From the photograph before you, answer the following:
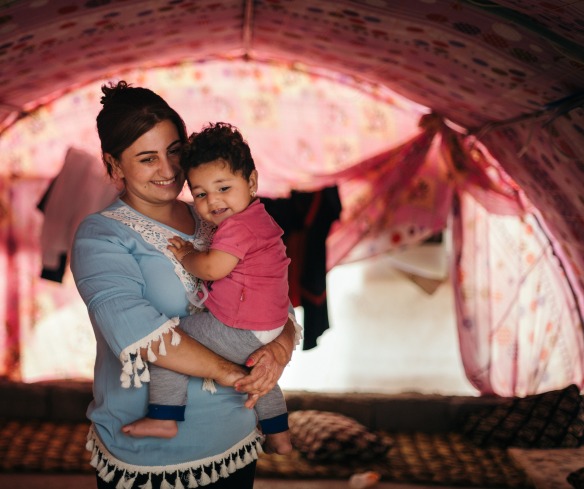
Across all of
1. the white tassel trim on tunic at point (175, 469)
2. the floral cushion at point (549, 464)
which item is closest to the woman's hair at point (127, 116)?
the white tassel trim on tunic at point (175, 469)

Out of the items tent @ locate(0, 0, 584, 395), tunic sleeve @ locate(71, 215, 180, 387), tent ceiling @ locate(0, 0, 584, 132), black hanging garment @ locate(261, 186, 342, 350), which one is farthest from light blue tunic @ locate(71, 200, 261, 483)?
black hanging garment @ locate(261, 186, 342, 350)

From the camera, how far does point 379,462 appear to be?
3789 millimetres

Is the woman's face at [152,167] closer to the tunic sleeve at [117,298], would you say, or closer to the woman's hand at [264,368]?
the tunic sleeve at [117,298]

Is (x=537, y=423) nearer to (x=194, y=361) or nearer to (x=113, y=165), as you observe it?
(x=194, y=361)

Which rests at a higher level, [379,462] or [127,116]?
[127,116]

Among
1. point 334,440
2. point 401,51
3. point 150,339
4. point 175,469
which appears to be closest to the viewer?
point 150,339

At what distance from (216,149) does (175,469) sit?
29.5 inches

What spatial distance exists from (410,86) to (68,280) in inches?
89.0

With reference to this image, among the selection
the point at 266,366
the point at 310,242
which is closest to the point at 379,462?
the point at 310,242

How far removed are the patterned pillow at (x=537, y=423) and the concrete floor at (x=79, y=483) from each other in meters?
0.56

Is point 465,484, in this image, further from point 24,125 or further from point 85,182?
point 24,125

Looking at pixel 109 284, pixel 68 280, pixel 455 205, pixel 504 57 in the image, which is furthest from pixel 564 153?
pixel 68 280

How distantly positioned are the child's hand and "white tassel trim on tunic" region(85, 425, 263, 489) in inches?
18.4

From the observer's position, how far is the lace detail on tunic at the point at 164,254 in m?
1.50
